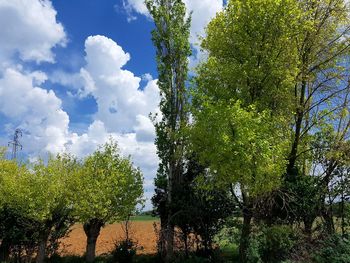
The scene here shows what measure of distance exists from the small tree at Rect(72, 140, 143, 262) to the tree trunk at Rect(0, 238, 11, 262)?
18.3 feet

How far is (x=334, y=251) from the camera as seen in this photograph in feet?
60.8

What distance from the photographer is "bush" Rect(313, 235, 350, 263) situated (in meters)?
17.7

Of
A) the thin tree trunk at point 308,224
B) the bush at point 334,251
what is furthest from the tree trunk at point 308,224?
the bush at point 334,251

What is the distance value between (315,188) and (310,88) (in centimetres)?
715

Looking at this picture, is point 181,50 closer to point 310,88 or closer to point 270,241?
point 310,88

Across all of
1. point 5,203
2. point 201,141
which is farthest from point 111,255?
point 201,141

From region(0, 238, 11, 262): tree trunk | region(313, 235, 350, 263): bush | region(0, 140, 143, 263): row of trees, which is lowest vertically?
region(313, 235, 350, 263): bush

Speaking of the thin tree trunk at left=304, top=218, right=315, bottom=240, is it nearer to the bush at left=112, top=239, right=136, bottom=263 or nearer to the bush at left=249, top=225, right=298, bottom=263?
the bush at left=249, top=225, right=298, bottom=263

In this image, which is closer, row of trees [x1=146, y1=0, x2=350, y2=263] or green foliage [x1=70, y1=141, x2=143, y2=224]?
row of trees [x1=146, y1=0, x2=350, y2=263]

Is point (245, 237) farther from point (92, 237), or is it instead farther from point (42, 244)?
point (42, 244)

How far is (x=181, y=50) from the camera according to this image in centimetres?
3005

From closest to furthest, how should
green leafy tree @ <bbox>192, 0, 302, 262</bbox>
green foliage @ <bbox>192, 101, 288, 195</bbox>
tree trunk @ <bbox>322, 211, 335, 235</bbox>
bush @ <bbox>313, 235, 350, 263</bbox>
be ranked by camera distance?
bush @ <bbox>313, 235, 350, 263</bbox> → green foliage @ <bbox>192, 101, 288, 195</bbox> → green leafy tree @ <bbox>192, 0, 302, 262</bbox> → tree trunk @ <bbox>322, 211, 335, 235</bbox>

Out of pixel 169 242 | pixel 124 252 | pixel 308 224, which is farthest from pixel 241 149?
pixel 124 252

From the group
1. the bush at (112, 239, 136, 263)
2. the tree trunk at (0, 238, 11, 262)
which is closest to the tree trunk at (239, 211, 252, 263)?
the bush at (112, 239, 136, 263)
